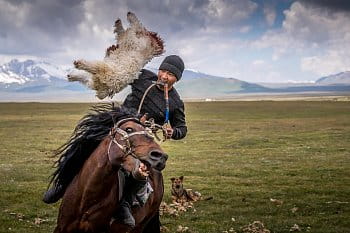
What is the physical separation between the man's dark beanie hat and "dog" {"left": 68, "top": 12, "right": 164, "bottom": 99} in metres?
0.25

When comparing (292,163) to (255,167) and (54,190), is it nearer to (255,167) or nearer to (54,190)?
(255,167)

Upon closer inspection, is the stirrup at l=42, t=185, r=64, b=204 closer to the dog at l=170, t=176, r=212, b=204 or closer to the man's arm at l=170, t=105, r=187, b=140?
the man's arm at l=170, t=105, r=187, b=140

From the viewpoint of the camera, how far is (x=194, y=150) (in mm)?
30016

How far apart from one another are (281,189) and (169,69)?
1136 centimetres

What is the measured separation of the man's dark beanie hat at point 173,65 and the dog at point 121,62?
0.81ft

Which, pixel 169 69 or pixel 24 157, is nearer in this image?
pixel 169 69

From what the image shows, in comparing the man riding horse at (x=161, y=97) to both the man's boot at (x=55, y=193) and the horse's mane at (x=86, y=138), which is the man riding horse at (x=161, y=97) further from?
the horse's mane at (x=86, y=138)

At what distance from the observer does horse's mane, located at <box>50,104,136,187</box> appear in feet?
20.3

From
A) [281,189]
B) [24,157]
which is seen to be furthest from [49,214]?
[24,157]

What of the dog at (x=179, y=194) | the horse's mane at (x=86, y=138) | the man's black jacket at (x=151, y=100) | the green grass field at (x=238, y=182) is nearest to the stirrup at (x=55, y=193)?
the horse's mane at (x=86, y=138)

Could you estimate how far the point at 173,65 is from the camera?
7.39 metres

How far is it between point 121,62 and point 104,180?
1.95 m

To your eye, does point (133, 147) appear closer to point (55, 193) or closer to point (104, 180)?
point (104, 180)

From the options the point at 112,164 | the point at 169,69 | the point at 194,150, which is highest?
the point at 169,69
